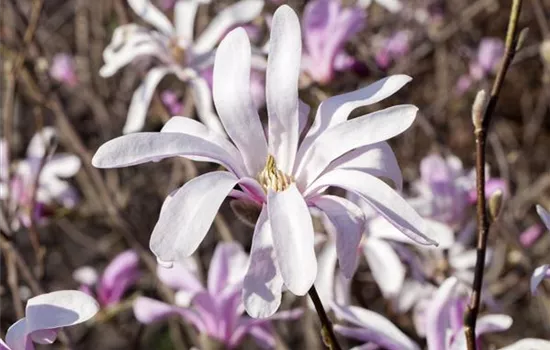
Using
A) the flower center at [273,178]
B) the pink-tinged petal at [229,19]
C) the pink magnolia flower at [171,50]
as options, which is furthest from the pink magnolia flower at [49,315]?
the pink-tinged petal at [229,19]

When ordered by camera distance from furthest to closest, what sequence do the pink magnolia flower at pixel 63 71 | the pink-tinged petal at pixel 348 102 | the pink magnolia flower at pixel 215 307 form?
the pink magnolia flower at pixel 63 71 < the pink magnolia flower at pixel 215 307 < the pink-tinged petal at pixel 348 102

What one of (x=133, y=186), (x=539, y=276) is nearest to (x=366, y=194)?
(x=539, y=276)

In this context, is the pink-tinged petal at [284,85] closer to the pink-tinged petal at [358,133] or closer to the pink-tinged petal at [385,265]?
the pink-tinged petal at [358,133]

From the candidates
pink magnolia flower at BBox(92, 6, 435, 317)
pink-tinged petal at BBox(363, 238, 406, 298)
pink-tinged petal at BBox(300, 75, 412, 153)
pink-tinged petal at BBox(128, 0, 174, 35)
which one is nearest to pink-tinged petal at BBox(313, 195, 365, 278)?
pink magnolia flower at BBox(92, 6, 435, 317)

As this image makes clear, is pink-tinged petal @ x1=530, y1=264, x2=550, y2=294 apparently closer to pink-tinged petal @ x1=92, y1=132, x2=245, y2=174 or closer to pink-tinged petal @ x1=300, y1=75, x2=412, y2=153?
pink-tinged petal @ x1=300, y1=75, x2=412, y2=153

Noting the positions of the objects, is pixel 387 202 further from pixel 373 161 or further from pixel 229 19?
pixel 229 19
